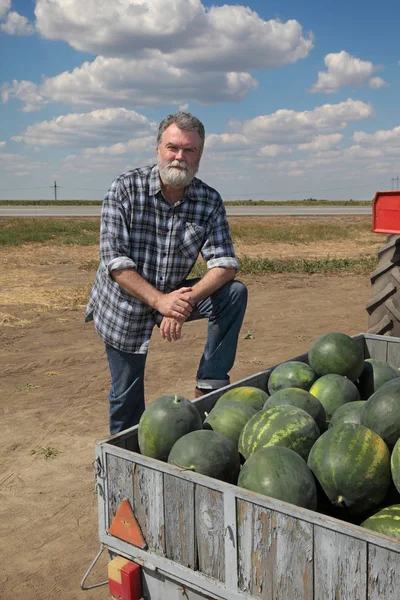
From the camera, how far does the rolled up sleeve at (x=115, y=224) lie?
12.5ft

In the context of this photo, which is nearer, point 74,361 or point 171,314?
point 171,314

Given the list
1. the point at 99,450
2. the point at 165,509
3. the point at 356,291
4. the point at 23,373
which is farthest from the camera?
the point at 356,291

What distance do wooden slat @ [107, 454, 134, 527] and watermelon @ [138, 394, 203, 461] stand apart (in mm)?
203

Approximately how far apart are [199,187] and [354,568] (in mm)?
2730

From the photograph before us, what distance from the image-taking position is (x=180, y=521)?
83.7 inches

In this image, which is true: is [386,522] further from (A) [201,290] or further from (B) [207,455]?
(A) [201,290]

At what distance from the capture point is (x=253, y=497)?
194 cm

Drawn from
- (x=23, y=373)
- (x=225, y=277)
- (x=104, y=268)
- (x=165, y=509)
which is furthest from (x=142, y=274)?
(x=23, y=373)

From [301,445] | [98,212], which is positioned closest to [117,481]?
[301,445]

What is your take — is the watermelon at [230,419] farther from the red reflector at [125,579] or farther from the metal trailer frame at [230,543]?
the red reflector at [125,579]

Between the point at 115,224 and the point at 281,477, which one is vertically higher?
the point at 115,224

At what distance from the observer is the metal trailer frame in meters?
1.78

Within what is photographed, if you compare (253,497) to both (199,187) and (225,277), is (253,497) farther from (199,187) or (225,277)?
(199,187)

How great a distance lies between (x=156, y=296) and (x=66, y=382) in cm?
283
